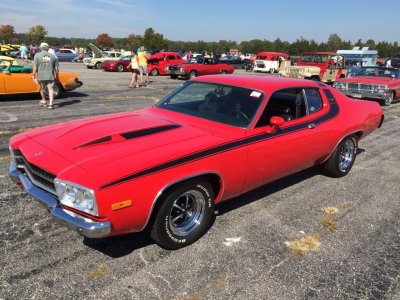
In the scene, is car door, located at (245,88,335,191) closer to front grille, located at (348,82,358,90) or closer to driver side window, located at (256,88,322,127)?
driver side window, located at (256,88,322,127)

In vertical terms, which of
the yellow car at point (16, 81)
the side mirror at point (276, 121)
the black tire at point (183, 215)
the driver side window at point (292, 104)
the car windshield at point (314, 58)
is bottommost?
the black tire at point (183, 215)

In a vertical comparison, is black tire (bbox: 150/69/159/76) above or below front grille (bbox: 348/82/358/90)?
below

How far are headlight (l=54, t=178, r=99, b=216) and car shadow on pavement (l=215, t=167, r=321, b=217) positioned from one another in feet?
4.93

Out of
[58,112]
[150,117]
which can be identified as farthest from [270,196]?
[58,112]

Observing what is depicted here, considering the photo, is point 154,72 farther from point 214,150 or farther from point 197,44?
point 197,44

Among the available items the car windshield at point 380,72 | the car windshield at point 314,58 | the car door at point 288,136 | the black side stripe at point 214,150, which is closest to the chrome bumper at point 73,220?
the black side stripe at point 214,150

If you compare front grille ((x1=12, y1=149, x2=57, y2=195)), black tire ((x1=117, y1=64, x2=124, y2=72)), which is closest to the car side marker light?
front grille ((x1=12, y1=149, x2=57, y2=195))

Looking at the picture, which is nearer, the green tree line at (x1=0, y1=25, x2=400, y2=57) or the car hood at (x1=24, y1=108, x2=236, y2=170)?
the car hood at (x1=24, y1=108, x2=236, y2=170)

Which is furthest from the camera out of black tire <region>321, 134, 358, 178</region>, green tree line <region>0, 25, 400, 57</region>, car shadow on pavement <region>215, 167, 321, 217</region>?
green tree line <region>0, 25, 400, 57</region>

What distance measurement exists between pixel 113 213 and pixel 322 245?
6.88ft

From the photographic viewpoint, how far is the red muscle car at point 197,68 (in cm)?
2067

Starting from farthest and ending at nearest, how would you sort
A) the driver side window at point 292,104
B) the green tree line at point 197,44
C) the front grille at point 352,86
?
the green tree line at point 197,44
the front grille at point 352,86
the driver side window at point 292,104

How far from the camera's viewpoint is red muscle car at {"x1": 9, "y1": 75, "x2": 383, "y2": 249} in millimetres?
2742

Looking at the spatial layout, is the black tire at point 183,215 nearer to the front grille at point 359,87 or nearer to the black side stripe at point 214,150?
the black side stripe at point 214,150
